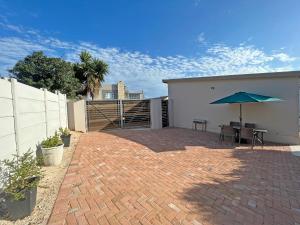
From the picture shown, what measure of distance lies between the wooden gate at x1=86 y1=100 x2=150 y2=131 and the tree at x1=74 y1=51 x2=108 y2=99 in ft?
22.7

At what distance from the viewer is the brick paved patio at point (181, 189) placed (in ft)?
9.18

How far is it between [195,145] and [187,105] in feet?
16.8

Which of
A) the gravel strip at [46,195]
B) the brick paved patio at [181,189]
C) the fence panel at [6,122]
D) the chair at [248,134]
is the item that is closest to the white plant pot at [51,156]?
the gravel strip at [46,195]

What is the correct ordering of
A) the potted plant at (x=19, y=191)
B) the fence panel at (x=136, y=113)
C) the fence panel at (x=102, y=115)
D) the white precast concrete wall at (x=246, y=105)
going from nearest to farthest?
the potted plant at (x=19, y=191)
the white precast concrete wall at (x=246, y=105)
the fence panel at (x=102, y=115)
the fence panel at (x=136, y=113)

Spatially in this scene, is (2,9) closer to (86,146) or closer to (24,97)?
(24,97)

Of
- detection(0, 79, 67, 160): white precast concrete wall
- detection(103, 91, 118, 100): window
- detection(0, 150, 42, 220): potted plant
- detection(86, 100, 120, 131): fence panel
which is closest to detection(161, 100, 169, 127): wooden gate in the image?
detection(86, 100, 120, 131): fence panel

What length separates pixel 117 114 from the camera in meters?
13.0

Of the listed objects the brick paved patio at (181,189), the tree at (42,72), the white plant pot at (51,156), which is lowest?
the brick paved patio at (181,189)

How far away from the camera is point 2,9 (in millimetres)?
6512

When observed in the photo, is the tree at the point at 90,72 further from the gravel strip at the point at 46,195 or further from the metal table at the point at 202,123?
the gravel strip at the point at 46,195

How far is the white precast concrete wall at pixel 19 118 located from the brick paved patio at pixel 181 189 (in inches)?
52.2

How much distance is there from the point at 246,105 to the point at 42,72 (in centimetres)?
1374

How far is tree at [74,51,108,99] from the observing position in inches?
716

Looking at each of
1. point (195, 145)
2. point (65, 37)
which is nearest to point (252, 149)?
point (195, 145)
